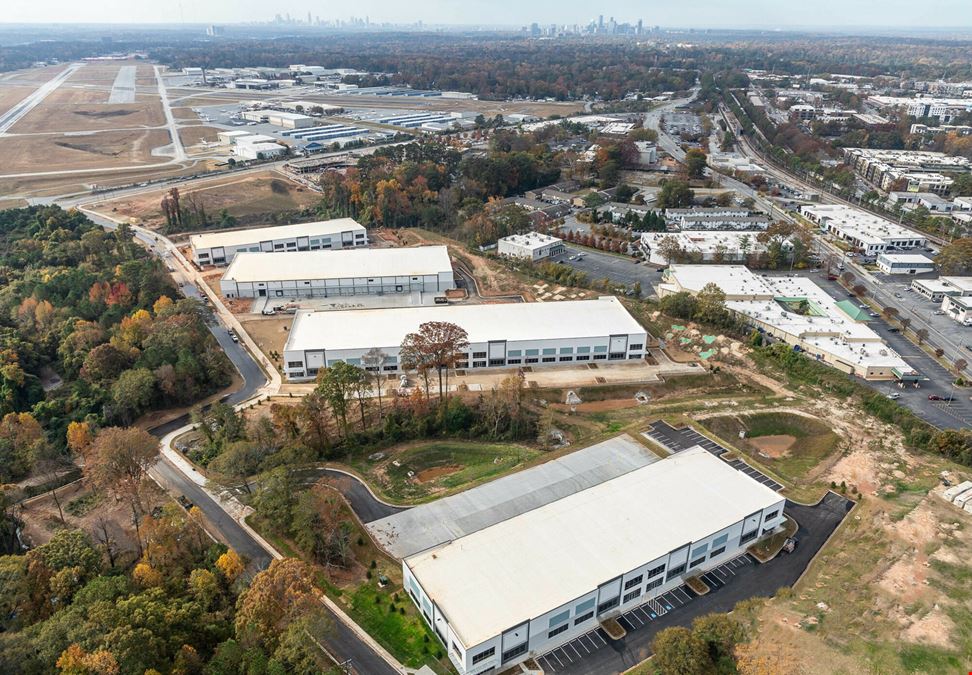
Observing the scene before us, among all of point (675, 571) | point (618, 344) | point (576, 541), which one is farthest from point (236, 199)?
point (675, 571)

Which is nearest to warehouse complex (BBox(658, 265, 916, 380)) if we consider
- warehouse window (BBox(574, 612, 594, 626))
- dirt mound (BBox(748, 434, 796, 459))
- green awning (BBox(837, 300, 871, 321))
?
green awning (BBox(837, 300, 871, 321))

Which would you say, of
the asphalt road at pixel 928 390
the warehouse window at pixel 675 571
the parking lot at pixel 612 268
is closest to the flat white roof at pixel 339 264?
the parking lot at pixel 612 268

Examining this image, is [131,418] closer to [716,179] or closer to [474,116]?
[716,179]

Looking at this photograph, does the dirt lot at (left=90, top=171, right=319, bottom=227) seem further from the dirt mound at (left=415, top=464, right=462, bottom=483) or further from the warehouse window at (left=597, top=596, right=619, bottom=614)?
the warehouse window at (left=597, top=596, right=619, bottom=614)

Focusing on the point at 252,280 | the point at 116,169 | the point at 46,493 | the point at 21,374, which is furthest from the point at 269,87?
the point at 46,493

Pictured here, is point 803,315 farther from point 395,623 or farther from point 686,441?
point 395,623

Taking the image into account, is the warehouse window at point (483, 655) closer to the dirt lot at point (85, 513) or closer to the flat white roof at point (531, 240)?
the dirt lot at point (85, 513)
